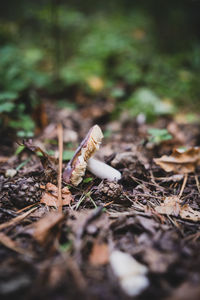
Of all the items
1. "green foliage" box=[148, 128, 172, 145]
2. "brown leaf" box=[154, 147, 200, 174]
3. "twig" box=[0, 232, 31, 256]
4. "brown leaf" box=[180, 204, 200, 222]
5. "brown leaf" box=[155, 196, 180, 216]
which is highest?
"green foliage" box=[148, 128, 172, 145]

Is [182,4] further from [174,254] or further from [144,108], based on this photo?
[174,254]

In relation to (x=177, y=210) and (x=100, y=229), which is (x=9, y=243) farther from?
(x=177, y=210)

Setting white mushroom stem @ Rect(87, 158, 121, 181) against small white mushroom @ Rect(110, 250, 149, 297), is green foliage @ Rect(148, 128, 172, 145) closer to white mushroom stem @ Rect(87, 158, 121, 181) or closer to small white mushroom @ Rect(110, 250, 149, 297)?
white mushroom stem @ Rect(87, 158, 121, 181)

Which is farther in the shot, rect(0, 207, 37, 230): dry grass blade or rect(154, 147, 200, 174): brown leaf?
rect(154, 147, 200, 174): brown leaf

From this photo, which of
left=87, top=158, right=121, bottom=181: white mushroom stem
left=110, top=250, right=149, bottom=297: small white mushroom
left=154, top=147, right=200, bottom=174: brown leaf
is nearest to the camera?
left=110, top=250, right=149, bottom=297: small white mushroom

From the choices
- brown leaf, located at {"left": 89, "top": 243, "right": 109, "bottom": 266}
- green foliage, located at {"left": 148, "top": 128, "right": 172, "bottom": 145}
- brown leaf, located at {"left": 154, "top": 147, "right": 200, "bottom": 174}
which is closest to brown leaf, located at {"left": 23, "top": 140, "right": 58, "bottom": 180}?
brown leaf, located at {"left": 89, "top": 243, "right": 109, "bottom": 266}

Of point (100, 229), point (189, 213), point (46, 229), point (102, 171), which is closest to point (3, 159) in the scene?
point (102, 171)
